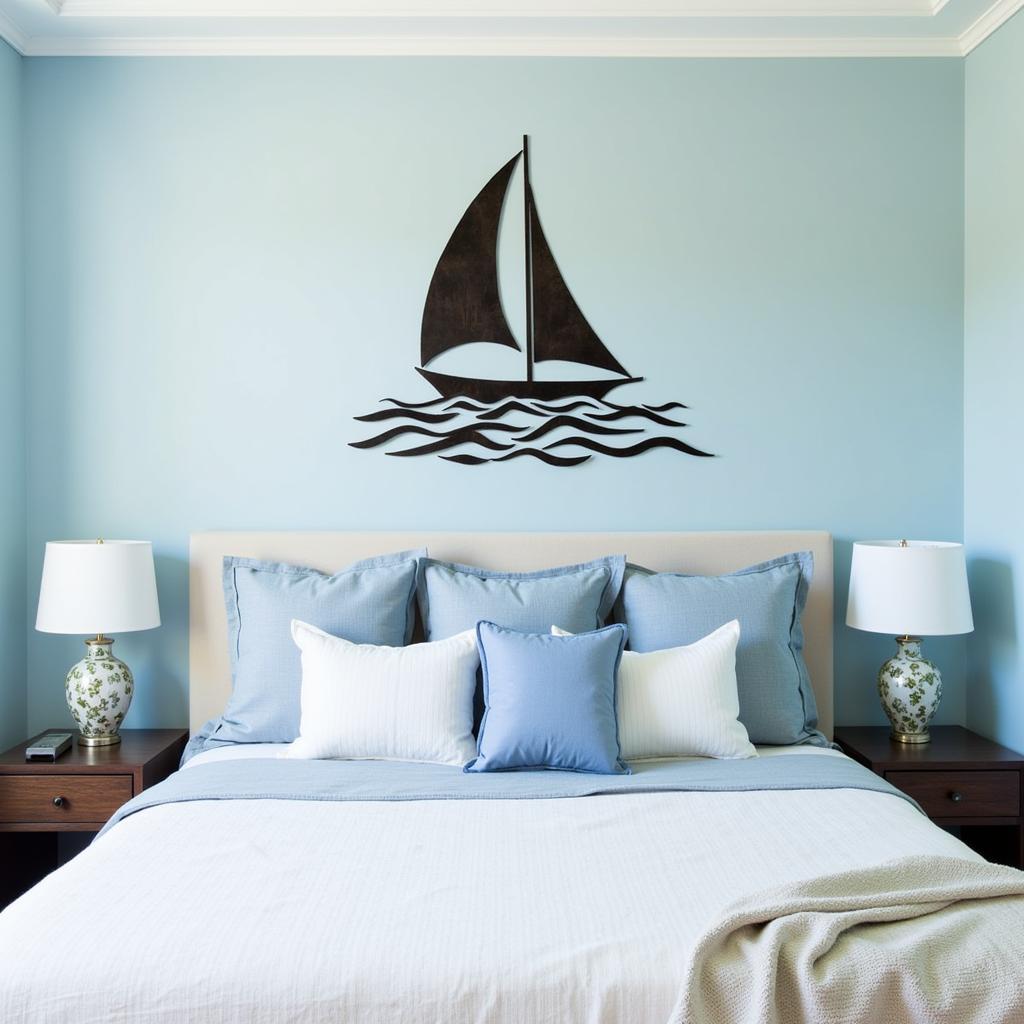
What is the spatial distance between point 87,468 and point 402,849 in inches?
74.3

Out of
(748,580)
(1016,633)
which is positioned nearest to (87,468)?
(748,580)

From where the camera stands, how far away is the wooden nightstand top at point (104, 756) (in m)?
2.83

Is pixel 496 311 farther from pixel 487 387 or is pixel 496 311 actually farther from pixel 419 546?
pixel 419 546

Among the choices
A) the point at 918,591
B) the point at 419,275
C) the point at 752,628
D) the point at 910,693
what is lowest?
the point at 910,693

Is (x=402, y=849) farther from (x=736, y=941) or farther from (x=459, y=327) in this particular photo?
(x=459, y=327)

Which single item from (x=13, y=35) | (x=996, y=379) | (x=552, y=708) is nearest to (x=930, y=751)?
(x=996, y=379)

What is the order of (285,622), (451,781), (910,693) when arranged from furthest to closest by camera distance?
(910,693) → (285,622) → (451,781)

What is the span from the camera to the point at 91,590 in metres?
2.96

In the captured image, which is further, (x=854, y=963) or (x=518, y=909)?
(x=518, y=909)

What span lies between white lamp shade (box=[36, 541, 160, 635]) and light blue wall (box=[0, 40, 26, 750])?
257 millimetres

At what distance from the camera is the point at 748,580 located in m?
3.01

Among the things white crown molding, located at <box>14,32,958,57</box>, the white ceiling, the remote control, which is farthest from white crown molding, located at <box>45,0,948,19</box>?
the remote control

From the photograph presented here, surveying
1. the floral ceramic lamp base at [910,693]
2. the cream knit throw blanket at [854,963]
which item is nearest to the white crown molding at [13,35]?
the cream knit throw blanket at [854,963]

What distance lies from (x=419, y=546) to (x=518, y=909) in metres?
1.60
